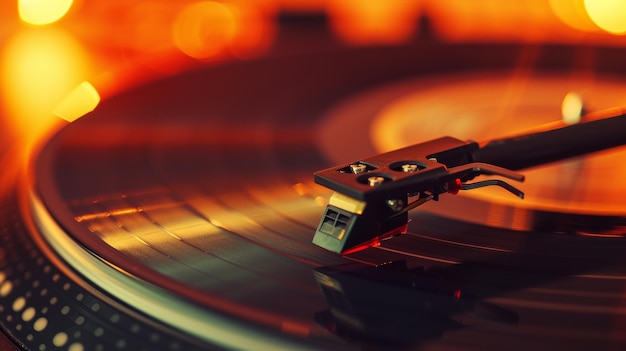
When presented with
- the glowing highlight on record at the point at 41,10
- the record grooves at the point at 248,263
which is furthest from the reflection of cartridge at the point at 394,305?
the glowing highlight on record at the point at 41,10

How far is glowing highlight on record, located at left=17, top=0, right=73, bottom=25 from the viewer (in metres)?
1.35

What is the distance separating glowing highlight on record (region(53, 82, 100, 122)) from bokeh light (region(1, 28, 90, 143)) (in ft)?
0.04

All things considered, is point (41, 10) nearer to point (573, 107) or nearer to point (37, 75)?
point (37, 75)

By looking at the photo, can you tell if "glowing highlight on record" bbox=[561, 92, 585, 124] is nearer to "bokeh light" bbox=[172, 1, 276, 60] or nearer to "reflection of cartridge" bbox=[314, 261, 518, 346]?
"reflection of cartridge" bbox=[314, 261, 518, 346]

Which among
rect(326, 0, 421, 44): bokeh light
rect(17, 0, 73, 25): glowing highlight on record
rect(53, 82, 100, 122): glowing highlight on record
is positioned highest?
rect(326, 0, 421, 44): bokeh light

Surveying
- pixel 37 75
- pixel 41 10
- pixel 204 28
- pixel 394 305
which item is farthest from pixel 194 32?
pixel 394 305

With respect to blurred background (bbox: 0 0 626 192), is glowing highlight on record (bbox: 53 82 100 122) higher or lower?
lower

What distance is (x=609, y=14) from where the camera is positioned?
5.15 ft

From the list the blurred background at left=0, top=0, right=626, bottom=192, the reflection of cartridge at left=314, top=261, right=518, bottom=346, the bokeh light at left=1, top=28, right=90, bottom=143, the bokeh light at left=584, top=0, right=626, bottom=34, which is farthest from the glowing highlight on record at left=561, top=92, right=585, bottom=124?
the bokeh light at left=584, top=0, right=626, bottom=34

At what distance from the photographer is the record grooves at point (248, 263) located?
15.1 inches

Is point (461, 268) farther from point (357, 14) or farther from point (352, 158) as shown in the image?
point (357, 14)

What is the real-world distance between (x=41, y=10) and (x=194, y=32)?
28cm

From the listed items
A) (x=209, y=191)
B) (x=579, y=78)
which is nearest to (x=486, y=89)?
(x=579, y=78)

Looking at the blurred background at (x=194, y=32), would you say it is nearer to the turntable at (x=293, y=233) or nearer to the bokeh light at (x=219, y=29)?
the bokeh light at (x=219, y=29)
